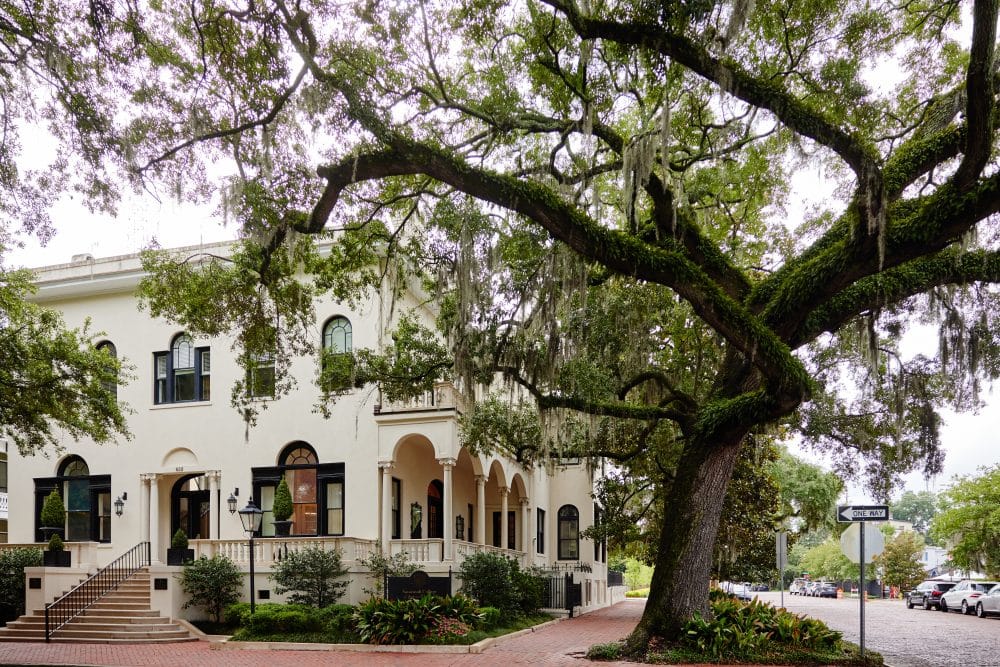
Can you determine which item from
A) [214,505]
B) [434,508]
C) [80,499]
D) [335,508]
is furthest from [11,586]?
[434,508]

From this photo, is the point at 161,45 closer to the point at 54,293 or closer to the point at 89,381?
the point at 89,381


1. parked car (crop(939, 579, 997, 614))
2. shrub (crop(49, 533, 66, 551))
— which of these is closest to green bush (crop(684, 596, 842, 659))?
shrub (crop(49, 533, 66, 551))

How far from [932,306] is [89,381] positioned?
57.2 feet

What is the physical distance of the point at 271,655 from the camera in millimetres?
15227

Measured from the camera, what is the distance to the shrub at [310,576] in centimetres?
1891

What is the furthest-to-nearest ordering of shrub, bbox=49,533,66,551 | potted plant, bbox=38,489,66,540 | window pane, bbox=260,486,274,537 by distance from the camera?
window pane, bbox=260,486,274,537 < potted plant, bbox=38,489,66,540 < shrub, bbox=49,533,66,551

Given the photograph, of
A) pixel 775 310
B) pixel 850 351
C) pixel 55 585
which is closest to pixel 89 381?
pixel 55 585

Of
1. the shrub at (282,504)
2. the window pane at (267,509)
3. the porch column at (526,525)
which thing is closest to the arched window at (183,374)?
the window pane at (267,509)

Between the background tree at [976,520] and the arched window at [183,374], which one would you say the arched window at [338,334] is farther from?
the background tree at [976,520]

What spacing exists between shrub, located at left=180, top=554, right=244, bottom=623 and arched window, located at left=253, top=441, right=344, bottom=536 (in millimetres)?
2614

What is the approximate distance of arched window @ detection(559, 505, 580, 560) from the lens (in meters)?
33.2

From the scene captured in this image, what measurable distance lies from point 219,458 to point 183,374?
2.72 m

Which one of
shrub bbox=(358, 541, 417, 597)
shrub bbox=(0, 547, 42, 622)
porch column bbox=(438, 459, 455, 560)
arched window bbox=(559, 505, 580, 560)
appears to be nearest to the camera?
shrub bbox=(358, 541, 417, 597)

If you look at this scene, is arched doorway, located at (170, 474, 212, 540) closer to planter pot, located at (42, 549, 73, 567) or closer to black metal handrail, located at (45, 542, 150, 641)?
black metal handrail, located at (45, 542, 150, 641)
